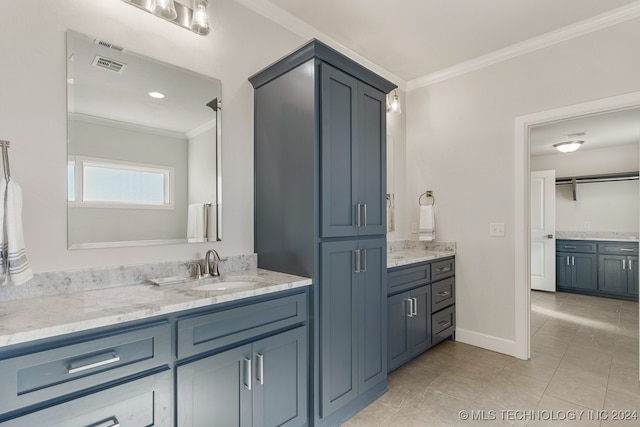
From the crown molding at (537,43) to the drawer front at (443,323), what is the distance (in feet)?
7.62

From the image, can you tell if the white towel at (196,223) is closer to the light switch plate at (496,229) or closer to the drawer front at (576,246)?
the light switch plate at (496,229)

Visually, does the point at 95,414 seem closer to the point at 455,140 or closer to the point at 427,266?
the point at 427,266

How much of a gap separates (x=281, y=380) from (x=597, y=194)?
642 cm

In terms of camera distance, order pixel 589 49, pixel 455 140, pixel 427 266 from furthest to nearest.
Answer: pixel 455 140
pixel 427 266
pixel 589 49

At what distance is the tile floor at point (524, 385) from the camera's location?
200 centimetres

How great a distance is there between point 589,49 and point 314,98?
91.7 inches

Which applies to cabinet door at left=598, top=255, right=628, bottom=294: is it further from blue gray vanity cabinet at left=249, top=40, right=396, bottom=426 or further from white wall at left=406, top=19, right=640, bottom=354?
blue gray vanity cabinet at left=249, top=40, right=396, bottom=426

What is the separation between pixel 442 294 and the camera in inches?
121

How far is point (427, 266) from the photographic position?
9.45ft

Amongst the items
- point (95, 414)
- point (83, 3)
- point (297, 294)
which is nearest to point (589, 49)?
point (297, 294)

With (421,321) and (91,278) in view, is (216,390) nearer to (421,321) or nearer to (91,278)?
(91,278)

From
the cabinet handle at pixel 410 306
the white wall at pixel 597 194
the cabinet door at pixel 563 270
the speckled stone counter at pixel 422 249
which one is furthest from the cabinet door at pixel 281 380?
the white wall at pixel 597 194

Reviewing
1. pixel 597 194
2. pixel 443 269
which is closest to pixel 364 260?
pixel 443 269

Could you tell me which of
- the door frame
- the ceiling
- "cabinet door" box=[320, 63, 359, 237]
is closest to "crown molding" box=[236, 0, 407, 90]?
the ceiling
